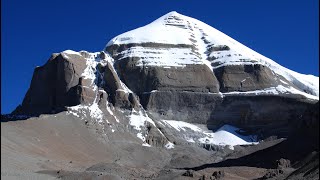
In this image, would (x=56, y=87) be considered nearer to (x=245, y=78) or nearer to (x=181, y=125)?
(x=181, y=125)

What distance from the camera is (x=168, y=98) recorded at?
17988 cm

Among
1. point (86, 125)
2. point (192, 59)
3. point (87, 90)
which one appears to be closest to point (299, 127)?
point (86, 125)

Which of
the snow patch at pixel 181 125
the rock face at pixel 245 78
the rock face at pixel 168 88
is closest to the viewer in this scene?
the rock face at pixel 168 88

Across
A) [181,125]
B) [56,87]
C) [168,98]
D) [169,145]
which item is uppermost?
[56,87]

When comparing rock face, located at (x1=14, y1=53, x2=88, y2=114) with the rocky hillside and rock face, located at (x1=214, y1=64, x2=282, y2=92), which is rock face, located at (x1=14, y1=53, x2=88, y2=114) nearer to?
the rocky hillside

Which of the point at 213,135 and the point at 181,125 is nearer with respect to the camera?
the point at 213,135

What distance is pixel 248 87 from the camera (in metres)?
185

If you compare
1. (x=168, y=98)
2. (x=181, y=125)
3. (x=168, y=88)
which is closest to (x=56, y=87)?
(x=168, y=98)

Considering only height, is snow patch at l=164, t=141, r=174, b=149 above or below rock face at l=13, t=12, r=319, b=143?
below

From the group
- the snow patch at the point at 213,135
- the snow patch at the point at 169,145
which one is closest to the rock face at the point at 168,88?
the snow patch at the point at 169,145

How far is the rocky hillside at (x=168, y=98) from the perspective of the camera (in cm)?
15390

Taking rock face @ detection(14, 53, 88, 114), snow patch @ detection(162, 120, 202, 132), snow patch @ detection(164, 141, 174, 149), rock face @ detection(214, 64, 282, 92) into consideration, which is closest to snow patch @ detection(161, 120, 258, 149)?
snow patch @ detection(162, 120, 202, 132)

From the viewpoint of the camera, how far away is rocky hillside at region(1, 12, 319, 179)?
153900 millimetres

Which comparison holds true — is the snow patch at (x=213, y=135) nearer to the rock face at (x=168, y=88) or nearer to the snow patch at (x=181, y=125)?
the snow patch at (x=181, y=125)
